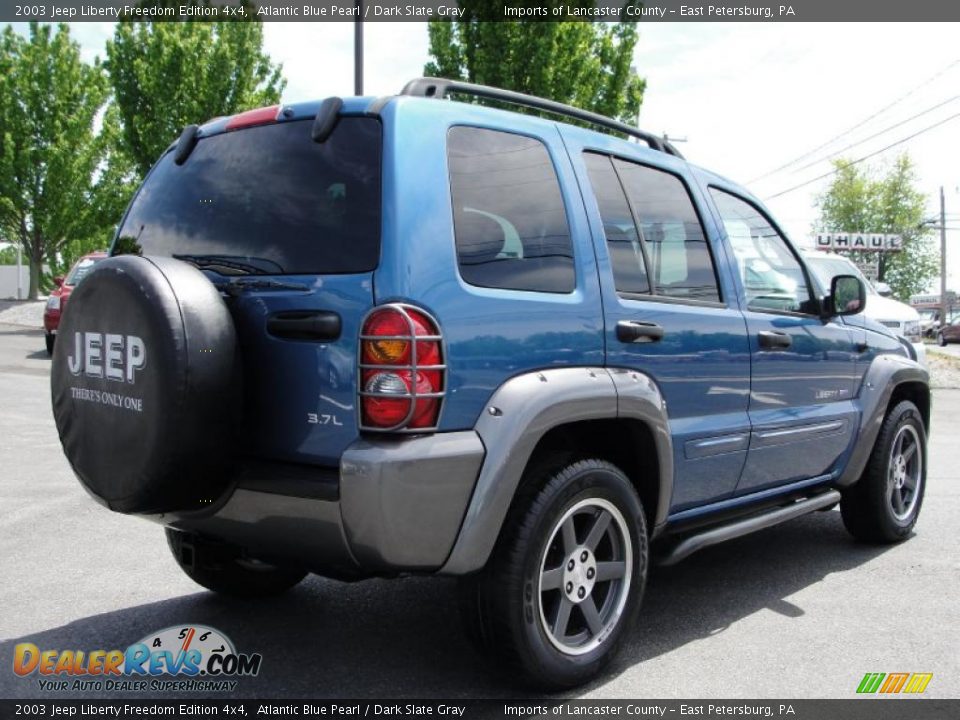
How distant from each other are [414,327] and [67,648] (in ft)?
6.63

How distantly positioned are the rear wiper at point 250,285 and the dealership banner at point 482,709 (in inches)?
54.5

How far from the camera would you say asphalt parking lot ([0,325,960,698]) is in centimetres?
335

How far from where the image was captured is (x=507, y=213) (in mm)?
3193

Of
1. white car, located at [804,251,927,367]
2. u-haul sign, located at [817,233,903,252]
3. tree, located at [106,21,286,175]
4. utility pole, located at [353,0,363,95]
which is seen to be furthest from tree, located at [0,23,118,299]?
u-haul sign, located at [817,233,903,252]

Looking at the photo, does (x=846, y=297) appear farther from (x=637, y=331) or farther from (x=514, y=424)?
(x=514, y=424)

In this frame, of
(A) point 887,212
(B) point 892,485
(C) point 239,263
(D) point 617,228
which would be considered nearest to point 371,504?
(C) point 239,263

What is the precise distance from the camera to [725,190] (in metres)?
4.43

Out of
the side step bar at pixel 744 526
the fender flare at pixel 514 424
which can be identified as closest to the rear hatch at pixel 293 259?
the fender flare at pixel 514 424

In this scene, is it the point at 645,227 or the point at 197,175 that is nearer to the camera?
the point at 197,175

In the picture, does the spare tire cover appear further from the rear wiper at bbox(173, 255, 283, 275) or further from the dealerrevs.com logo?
the dealerrevs.com logo

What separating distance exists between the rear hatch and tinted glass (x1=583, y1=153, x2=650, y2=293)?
0.99 meters

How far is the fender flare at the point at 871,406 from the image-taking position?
16.3 feet

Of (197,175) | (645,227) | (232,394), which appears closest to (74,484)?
(197,175)

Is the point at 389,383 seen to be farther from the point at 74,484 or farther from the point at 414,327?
the point at 74,484
